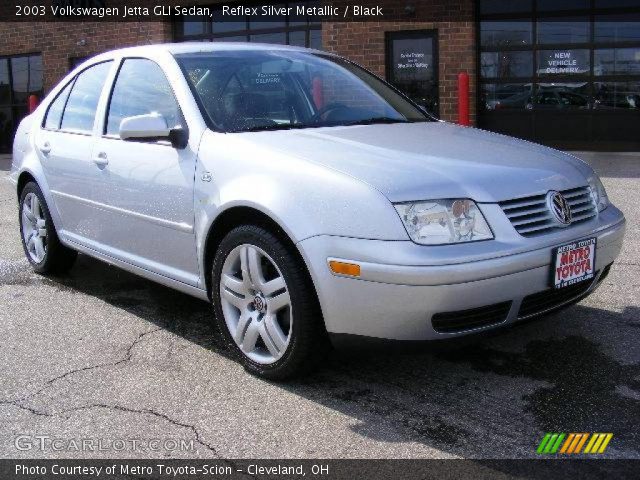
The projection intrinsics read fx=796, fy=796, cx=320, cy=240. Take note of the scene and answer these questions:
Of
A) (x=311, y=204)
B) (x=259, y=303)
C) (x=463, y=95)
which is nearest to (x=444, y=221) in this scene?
(x=311, y=204)

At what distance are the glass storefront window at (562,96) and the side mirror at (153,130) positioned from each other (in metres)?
10.4

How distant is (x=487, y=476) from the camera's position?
2732 mm

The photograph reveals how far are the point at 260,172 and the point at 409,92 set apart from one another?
10.7m

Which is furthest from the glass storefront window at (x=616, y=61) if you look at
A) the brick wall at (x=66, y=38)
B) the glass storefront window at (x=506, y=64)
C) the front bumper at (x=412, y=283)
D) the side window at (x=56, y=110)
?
the front bumper at (x=412, y=283)

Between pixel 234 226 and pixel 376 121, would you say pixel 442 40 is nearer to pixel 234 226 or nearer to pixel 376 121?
pixel 376 121

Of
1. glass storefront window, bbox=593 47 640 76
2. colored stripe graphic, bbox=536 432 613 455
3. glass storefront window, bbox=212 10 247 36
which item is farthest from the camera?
glass storefront window, bbox=212 10 247 36

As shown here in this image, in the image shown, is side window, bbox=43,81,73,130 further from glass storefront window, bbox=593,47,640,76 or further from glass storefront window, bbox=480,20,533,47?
glass storefront window, bbox=593,47,640,76

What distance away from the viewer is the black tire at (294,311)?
10.8 ft

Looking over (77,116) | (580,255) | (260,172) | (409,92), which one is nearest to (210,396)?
(260,172)

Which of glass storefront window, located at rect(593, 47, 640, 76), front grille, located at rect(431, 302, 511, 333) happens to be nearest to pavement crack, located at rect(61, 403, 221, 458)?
front grille, located at rect(431, 302, 511, 333)

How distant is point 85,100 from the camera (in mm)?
5023

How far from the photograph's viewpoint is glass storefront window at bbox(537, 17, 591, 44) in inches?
502

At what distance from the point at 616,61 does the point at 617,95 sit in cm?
54

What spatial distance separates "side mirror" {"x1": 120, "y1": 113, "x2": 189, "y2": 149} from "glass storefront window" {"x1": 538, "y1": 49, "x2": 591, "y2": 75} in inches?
407
